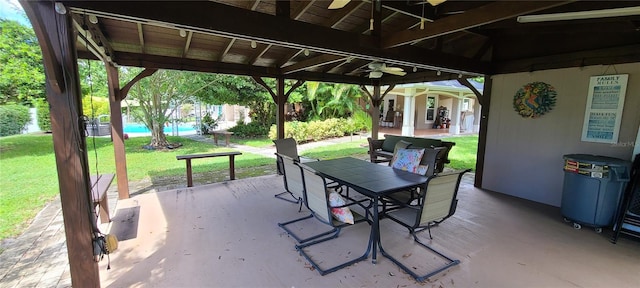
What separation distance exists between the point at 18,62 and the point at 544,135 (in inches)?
498

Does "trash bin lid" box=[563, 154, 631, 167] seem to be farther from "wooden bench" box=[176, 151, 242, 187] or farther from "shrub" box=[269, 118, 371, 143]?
"shrub" box=[269, 118, 371, 143]

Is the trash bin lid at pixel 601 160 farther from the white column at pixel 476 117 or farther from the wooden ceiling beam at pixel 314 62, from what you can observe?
the white column at pixel 476 117

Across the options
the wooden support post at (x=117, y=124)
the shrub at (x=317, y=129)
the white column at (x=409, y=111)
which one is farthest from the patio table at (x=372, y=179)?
the white column at (x=409, y=111)

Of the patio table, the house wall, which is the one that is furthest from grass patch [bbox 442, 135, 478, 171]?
the patio table

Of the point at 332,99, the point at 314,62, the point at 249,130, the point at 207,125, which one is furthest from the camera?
the point at 207,125

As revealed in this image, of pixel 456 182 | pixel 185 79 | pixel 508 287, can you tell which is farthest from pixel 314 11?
pixel 185 79

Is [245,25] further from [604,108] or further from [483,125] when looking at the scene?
[604,108]

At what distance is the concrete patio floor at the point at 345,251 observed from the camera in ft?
8.19

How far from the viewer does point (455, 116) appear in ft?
51.2

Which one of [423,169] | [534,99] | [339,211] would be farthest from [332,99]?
[339,211]

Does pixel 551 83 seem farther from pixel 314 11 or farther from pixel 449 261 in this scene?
pixel 314 11

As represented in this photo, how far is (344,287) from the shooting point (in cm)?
240

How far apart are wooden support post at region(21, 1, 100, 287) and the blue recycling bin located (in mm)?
5217

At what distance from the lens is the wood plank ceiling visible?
2.39 meters
